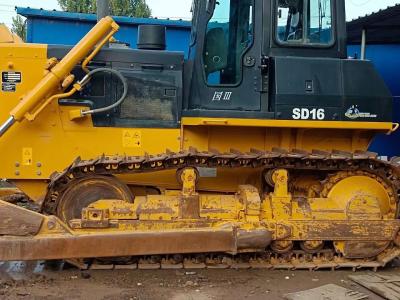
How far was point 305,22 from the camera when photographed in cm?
586

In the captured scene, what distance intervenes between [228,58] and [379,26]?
21.5 feet

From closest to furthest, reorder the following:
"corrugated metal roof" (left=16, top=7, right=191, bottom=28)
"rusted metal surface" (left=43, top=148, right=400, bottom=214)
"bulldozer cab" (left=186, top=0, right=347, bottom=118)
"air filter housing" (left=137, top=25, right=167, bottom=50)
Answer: "rusted metal surface" (left=43, top=148, right=400, bottom=214) < "bulldozer cab" (left=186, top=0, right=347, bottom=118) < "air filter housing" (left=137, top=25, right=167, bottom=50) < "corrugated metal roof" (left=16, top=7, right=191, bottom=28)

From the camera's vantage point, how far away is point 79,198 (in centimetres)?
555

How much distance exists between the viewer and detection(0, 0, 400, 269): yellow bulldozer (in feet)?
18.0

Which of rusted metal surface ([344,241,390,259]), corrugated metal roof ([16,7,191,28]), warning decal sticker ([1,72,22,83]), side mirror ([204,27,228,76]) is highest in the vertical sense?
corrugated metal roof ([16,7,191,28])

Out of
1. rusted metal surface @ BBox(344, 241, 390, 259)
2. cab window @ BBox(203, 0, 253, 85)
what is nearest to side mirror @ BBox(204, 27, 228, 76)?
cab window @ BBox(203, 0, 253, 85)

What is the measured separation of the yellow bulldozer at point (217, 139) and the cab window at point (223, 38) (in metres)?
0.01

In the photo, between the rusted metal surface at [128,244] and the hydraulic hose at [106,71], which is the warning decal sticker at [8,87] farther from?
the rusted metal surface at [128,244]

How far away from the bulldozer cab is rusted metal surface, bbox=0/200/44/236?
1.87m

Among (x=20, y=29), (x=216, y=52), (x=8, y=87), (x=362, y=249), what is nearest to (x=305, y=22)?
(x=216, y=52)

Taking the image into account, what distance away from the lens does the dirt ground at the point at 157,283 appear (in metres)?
5.04

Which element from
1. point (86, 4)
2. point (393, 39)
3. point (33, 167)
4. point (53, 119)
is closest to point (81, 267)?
point (33, 167)

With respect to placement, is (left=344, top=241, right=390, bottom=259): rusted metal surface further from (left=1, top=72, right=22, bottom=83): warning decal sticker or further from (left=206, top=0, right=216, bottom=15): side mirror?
(left=1, top=72, right=22, bottom=83): warning decal sticker

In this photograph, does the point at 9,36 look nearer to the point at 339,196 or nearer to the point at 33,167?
the point at 33,167
